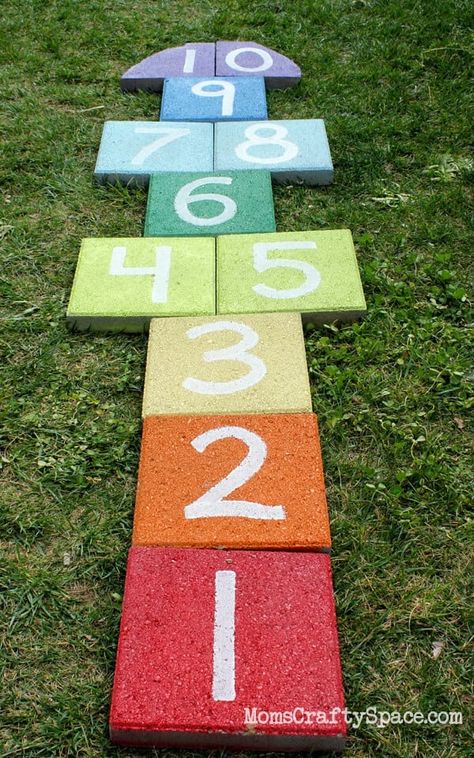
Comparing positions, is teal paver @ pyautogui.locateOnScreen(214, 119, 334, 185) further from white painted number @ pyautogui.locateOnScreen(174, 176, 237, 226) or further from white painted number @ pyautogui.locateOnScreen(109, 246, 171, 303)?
white painted number @ pyautogui.locateOnScreen(109, 246, 171, 303)

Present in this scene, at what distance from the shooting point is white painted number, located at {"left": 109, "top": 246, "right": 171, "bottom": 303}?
3.07m

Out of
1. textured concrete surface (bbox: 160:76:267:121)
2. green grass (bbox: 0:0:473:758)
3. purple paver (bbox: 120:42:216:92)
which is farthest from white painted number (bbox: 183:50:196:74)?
green grass (bbox: 0:0:473:758)

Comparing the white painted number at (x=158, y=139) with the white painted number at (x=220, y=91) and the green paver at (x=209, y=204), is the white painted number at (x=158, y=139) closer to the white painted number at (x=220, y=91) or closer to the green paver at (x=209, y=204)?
the green paver at (x=209, y=204)

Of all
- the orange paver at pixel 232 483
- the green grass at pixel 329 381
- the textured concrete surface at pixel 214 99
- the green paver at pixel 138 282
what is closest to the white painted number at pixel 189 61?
the textured concrete surface at pixel 214 99

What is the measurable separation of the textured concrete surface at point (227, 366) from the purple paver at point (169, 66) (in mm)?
2218

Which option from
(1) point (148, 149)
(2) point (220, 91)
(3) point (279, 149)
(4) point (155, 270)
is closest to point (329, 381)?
(4) point (155, 270)

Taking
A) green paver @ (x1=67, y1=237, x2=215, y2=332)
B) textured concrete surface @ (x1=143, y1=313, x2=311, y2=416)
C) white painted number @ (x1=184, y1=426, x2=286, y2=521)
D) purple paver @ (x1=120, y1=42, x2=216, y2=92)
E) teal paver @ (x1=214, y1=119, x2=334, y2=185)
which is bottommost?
white painted number @ (x1=184, y1=426, x2=286, y2=521)

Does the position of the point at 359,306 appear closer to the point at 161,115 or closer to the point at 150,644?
the point at 150,644

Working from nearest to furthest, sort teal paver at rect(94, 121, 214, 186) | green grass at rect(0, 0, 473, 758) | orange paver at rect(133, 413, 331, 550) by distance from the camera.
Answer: green grass at rect(0, 0, 473, 758) < orange paver at rect(133, 413, 331, 550) < teal paver at rect(94, 121, 214, 186)

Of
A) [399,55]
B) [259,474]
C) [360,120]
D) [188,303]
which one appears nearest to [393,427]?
[259,474]

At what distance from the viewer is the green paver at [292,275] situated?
118 inches

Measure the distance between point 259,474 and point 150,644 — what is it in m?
0.64

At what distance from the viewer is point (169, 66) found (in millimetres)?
4602

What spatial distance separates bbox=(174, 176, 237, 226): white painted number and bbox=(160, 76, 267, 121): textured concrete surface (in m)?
0.69
